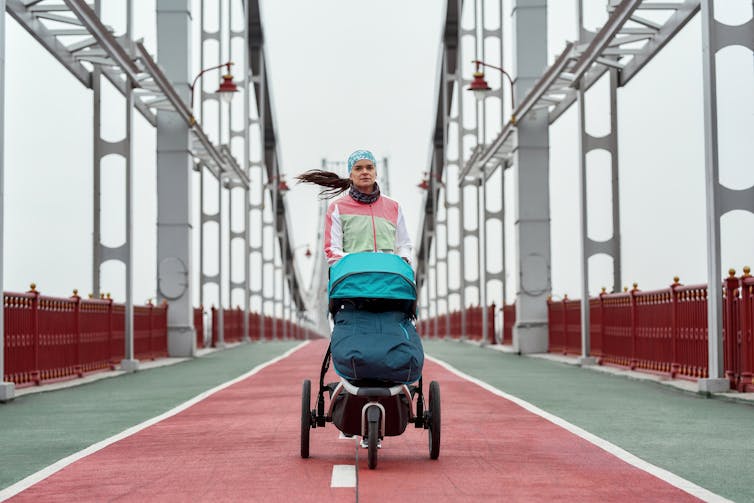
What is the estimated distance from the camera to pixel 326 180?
8023 millimetres

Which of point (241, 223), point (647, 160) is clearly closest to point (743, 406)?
point (647, 160)

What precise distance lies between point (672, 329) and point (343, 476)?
1069 centimetres

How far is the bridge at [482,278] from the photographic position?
24.8 ft

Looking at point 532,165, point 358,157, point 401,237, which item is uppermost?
point 532,165

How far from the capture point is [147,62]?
23.8 m

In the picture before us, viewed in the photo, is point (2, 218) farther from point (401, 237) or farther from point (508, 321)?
point (508, 321)

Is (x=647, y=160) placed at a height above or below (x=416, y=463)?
above

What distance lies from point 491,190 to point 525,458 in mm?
35739

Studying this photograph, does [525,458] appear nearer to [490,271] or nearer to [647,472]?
[647,472]

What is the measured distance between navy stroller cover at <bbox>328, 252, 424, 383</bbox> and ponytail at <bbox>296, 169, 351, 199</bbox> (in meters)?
0.79

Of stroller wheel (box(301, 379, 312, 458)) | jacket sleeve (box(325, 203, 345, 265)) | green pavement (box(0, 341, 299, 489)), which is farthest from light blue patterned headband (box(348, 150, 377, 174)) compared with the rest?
green pavement (box(0, 341, 299, 489))

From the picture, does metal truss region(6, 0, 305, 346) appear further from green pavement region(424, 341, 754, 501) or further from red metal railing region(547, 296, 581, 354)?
red metal railing region(547, 296, 581, 354)

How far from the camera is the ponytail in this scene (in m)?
7.97

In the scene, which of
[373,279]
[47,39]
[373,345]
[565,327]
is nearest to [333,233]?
[373,279]
